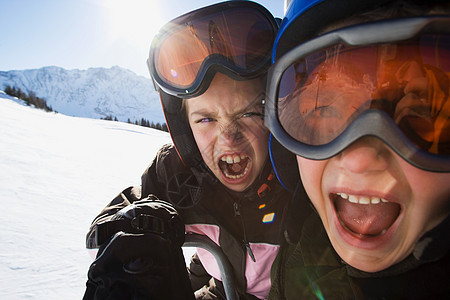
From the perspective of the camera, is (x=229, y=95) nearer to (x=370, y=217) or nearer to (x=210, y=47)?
(x=210, y=47)

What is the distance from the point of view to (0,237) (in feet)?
6.88

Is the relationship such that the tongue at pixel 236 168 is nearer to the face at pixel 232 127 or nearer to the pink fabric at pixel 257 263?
the face at pixel 232 127

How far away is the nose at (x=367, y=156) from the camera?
2.13ft

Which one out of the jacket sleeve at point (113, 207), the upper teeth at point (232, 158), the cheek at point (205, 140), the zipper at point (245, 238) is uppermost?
the cheek at point (205, 140)

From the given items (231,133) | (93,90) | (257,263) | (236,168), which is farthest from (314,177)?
(93,90)

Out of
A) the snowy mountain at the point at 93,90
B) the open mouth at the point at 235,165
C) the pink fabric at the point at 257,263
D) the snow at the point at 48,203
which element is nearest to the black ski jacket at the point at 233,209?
the pink fabric at the point at 257,263

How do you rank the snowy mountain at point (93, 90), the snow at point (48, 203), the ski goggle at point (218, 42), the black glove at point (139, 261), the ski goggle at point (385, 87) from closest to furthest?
1. the ski goggle at point (385, 87)
2. the black glove at point (139, 261)
3. the ski goggle at point (218, 42)
4. the snow at point (48, 203)
5. the snowy mountain at point (93, 90)

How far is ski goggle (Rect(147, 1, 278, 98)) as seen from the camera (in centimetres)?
128

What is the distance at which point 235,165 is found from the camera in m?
1.43

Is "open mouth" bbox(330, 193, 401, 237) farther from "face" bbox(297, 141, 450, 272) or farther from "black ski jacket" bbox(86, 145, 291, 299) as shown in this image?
"black ski jacket" bbox(86, 145, 291, 299)

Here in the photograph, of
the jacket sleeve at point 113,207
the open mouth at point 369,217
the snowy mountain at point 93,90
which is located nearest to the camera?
the open mouth at point 369,217

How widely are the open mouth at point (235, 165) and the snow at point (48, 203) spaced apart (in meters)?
1.44

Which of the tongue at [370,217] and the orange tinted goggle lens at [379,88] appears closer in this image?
the orange tinted goggle lens at [379,88]

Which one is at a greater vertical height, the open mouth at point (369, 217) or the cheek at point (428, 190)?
the cheek at point (428, 190)
